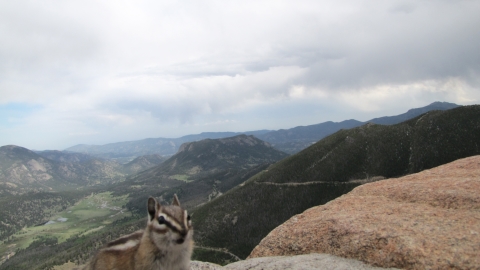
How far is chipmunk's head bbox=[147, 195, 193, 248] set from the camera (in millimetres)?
8109

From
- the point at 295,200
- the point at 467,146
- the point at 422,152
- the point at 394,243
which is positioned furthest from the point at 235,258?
the point at 394,243

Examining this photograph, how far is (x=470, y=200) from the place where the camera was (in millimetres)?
12867

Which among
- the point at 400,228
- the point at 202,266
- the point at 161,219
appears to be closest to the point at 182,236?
the point at 161,219

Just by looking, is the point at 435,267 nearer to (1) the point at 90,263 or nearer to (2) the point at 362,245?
(2) the point at 362,245

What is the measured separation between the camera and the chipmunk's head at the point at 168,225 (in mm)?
8109

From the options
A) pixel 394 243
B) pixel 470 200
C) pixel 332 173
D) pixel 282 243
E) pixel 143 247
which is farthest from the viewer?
pixel 332 173

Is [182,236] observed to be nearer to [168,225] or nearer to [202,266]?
[168,225]

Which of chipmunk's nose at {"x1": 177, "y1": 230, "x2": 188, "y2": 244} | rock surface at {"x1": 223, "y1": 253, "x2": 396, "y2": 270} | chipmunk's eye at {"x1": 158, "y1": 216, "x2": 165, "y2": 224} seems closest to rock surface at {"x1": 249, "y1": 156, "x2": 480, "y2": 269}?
rock surface at {"x1": 223, "y1": 253, "x2": 396, "y2": 270}

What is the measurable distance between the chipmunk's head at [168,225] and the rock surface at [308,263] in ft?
18.9

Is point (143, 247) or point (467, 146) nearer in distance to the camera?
point (143, 247)

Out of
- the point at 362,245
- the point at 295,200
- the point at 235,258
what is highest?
the point at 362,245

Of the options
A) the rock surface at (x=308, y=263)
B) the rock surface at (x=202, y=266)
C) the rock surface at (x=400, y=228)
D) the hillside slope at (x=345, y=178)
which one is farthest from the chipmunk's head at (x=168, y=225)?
the hillside slope at (x=345, y=178)

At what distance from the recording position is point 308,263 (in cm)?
1190

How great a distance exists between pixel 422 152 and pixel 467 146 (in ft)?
76.0
